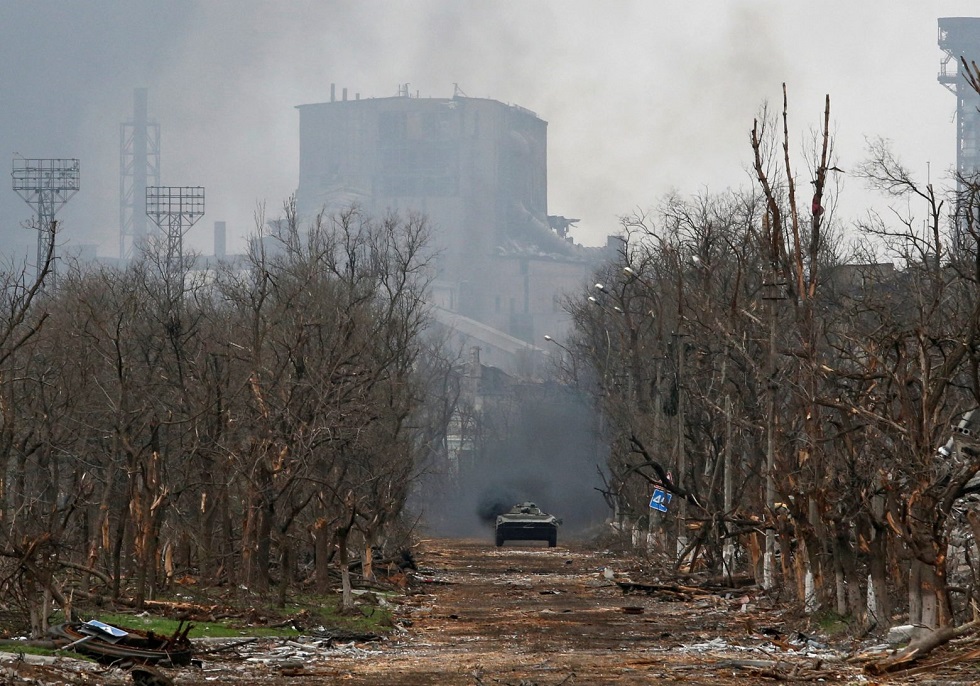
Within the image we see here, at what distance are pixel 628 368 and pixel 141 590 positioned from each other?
3173 centimetres

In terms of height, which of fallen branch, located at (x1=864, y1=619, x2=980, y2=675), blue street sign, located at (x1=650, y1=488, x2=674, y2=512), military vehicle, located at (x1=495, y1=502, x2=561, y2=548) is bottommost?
fallen branch, located at (x1=864, y1=619, x2=980, y2=675)

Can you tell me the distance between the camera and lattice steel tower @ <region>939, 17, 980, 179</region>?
570 feet

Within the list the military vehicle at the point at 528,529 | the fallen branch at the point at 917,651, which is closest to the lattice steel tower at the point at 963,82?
the military vehicle at the point at 528,529

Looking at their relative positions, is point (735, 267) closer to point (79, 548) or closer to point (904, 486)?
point (79, 548)

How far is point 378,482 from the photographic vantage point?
3550 cm

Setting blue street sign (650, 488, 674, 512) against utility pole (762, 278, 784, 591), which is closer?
utility pole (762, 278, 784, 591)

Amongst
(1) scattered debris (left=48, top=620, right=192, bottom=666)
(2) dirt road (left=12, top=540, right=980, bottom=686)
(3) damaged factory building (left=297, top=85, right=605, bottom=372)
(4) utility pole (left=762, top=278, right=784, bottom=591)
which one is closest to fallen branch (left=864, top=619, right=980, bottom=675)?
(2) dirt road (left=12, top=540, right=980, bottom=686)

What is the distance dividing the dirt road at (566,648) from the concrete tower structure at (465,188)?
467ft

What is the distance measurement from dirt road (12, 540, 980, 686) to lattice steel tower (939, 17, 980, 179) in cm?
14853

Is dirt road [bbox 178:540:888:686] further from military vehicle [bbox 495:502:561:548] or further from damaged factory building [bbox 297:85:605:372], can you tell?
damaged factory building [bbox 297:85:605:372]

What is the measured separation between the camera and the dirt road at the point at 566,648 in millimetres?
16734

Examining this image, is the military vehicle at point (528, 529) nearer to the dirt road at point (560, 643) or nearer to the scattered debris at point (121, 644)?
the dirt road at point (560, 643)

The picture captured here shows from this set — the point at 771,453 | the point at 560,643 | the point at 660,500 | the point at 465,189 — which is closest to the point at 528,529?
the point at 660,500

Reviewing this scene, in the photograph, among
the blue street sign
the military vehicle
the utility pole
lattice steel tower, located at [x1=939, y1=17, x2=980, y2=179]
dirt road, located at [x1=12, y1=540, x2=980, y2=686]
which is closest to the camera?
dirt road, located at [x1=12, y1=540, x2=980, y2=686]
